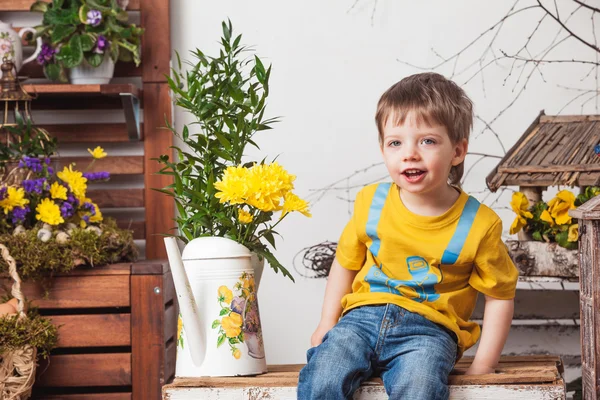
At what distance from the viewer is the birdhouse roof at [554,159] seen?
6.09 feet

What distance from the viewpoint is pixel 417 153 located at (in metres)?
1.44

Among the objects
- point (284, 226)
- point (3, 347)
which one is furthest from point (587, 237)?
point (3, 347)

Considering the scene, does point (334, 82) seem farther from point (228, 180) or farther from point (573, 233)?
point (228, 180)

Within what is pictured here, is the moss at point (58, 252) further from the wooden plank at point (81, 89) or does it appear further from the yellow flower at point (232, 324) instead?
the yellow flower at point (232, 324)

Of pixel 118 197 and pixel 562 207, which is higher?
pixel 562 207

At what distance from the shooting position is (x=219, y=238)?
148cm

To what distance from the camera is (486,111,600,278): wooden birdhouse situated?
186 cm

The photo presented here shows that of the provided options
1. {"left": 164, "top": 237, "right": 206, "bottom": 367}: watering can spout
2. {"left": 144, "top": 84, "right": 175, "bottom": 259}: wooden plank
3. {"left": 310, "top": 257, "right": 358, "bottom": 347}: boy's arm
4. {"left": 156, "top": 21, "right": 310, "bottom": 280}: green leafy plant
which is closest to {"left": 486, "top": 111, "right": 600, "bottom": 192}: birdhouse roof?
{"left": 310, "top": 257, "right": 358, "bottom": 347}: boy's arm

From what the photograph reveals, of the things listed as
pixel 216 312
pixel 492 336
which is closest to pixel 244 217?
pixel 216 312

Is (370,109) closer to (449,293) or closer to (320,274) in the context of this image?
(320,274)

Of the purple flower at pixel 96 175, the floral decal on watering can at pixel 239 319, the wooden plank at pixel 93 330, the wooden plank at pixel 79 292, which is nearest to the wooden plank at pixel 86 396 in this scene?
the wooden plank at pixel 93 330

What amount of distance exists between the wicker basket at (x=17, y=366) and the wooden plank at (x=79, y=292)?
0.16 metres

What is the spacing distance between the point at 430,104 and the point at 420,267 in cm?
31

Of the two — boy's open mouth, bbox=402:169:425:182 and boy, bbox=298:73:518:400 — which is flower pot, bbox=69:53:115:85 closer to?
boy, bbox=298:73:518:400
